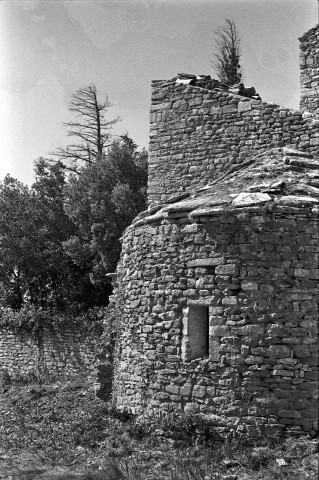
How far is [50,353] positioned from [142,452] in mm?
11440

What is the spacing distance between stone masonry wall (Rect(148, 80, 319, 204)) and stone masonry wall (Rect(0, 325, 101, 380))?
742cm

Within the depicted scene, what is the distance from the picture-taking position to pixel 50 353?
60.1 feet

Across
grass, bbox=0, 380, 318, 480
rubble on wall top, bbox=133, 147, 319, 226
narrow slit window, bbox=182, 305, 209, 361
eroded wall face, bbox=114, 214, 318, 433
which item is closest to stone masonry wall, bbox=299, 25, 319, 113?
rubble on wall top, bbox=133, 147, 319, 226

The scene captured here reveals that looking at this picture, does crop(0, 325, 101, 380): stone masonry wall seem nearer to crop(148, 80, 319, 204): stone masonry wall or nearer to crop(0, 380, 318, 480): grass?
crop(148, 80, 319, 204): stone masonry wall

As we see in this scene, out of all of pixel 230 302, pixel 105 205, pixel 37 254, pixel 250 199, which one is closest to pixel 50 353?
pixel 37 254

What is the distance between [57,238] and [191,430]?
1572 cm

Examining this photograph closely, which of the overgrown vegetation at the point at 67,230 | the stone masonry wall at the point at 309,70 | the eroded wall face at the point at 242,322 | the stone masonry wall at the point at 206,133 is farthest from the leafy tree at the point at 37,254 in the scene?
the eroded wall face at the point at 242,322

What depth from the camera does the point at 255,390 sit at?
23.9ft

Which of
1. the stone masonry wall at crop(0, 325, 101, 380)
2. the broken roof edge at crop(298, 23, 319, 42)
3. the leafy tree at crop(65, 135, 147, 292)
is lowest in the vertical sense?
the stone masonry wall at crop(0, 325, 101, 380)

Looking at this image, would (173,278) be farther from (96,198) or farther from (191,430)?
(96,198)

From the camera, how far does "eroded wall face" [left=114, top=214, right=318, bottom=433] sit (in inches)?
285

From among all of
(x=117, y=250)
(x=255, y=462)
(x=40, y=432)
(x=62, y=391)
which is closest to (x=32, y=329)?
(x=117, y=250)

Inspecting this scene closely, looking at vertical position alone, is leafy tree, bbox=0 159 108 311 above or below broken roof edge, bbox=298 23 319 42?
below

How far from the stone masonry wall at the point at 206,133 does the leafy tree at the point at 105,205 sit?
7.00 meters
